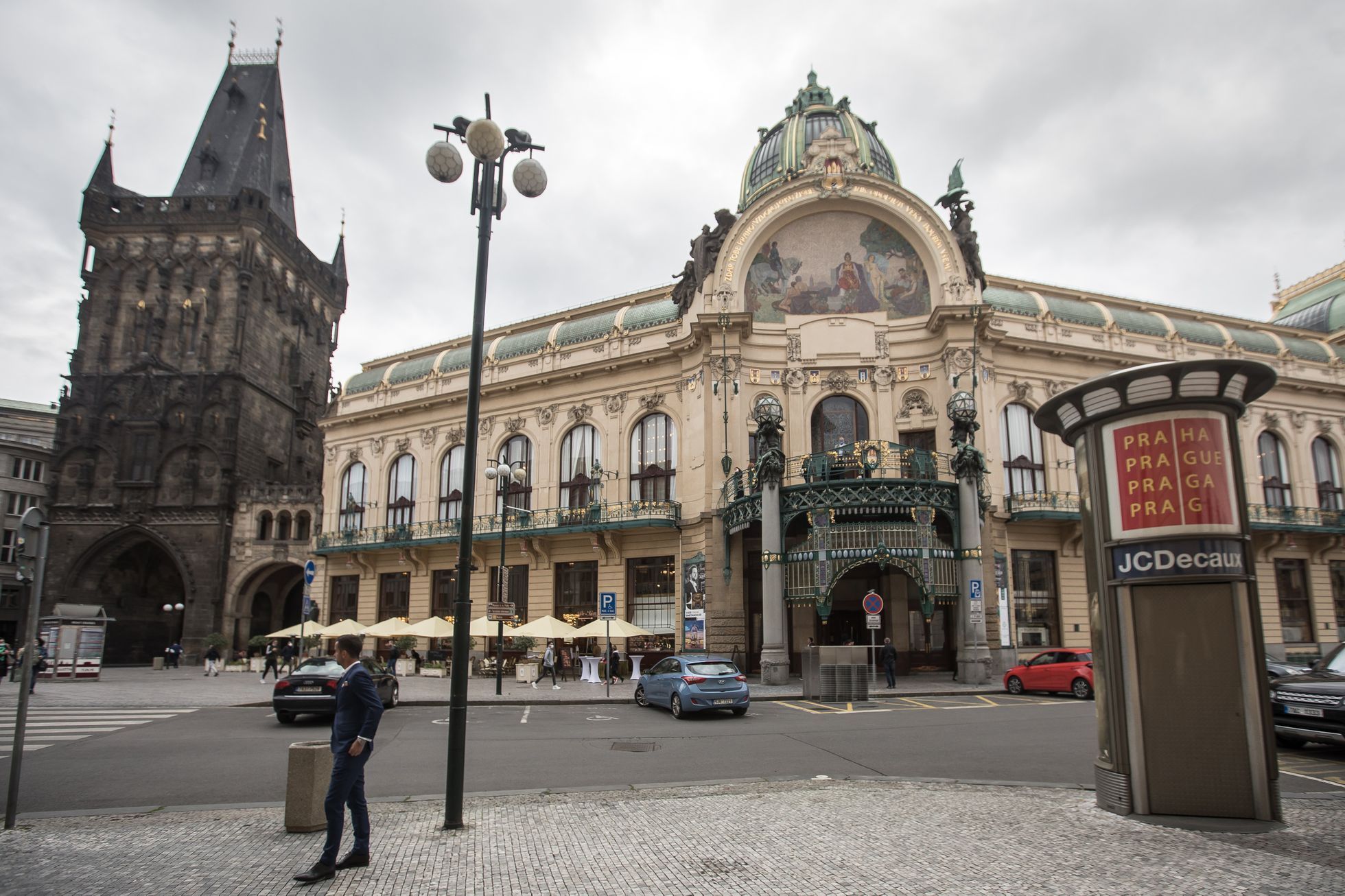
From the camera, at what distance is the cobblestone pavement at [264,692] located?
22.3m

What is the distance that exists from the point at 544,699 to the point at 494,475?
1510 cm

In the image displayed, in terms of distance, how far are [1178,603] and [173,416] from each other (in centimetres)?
5703

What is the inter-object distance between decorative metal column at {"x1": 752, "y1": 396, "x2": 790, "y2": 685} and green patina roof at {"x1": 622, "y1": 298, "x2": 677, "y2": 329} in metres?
9.12

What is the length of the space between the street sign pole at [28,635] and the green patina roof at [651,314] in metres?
26.7

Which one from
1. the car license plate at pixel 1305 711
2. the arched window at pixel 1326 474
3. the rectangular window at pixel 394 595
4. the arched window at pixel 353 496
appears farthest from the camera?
the arched window at pixel 353 496

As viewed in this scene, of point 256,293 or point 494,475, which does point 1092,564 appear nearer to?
point 494,475

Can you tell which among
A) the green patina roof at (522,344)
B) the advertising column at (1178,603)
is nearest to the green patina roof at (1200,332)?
the green patina roof at (522,344)

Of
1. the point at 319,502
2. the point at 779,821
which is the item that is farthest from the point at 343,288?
the point at 779,821

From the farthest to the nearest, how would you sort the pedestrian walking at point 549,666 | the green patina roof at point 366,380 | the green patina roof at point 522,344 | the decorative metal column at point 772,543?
the green patina roof at point 366,380 → the green patina roof at point 522,344 → the pedestrian walking at point 549,666 → the decorative metal column at point 772,543

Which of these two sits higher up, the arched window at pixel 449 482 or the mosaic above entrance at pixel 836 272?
the mosaic above entrance at pixel 836 272

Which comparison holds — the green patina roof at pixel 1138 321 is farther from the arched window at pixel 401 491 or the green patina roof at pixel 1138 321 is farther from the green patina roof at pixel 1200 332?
the arched window at pixel 401 491

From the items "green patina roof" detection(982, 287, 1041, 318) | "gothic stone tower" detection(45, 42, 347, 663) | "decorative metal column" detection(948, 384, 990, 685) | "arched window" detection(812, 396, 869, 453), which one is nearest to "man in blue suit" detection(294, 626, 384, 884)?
"decorative metal column" detection(948, 384, 990, 685)

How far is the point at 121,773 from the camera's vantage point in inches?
444

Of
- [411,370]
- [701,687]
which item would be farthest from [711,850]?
[411,370]
